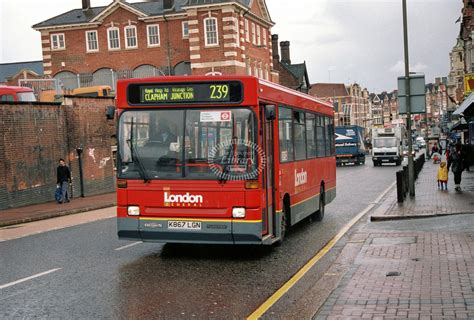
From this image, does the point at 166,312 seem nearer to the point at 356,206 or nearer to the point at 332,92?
the point at 356,206

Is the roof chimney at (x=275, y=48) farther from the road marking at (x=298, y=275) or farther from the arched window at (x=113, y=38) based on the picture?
the road marking at (x=298, y=275)

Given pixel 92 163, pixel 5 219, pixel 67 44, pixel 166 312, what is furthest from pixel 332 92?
pixel 166 312

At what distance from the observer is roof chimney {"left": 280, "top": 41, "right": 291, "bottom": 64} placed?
89.9m

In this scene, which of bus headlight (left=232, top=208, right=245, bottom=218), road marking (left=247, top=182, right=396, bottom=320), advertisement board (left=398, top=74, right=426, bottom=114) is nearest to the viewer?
road marking (left=247, top=182, right=396, bottom=320)

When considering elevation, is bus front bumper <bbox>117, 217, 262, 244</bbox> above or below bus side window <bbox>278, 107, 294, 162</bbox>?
below

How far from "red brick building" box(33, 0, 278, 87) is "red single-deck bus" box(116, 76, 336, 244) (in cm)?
4533

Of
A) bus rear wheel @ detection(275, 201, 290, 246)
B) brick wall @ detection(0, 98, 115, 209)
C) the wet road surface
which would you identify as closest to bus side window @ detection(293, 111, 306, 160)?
bus rear wheel @ detection(275, 201, 290, 246)

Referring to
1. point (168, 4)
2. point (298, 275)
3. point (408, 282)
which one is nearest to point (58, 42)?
point (168, 4)

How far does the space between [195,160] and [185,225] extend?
1.04 m

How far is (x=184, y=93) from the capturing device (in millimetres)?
10219

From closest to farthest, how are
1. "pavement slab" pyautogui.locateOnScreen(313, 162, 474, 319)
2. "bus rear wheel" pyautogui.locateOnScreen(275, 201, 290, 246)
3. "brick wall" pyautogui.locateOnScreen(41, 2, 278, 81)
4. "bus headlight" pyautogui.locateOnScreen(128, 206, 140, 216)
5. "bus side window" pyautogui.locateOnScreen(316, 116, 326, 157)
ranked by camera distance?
"pavement slab" pyautogui.locateOnScreen(313, 162, 474, 319) < "bus headlight" pyautogui.locateOnScreen(128, 206, 140, 216) < "bus rear wheel" pyautogui.locateOnScreen(275, 201, 290, 246) < "bus side window" pyautogui.locateOnScreen(316, 116, 326, 157) < "brick wall" pyautogui.locateOnScreen(41, 2, 278, 81)

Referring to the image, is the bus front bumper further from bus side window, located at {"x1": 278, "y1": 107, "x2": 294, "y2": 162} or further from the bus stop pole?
the bus stop pole

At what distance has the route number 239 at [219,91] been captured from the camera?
1006 centimetres

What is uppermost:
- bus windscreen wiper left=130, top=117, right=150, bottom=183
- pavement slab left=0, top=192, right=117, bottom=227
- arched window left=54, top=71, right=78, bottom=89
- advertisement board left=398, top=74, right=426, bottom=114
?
arched window left=54, top=71, right=78, bottom=89
